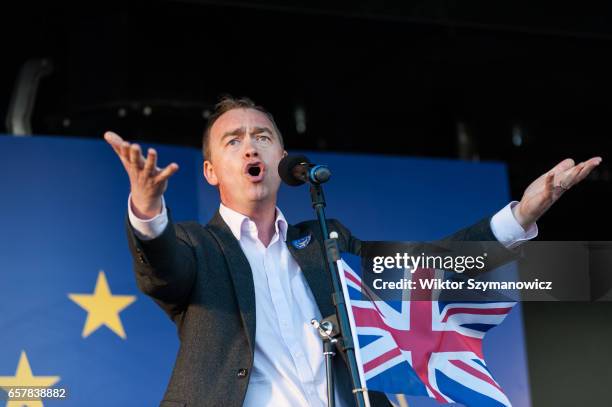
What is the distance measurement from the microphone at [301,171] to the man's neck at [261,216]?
0.35m

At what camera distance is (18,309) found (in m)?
4.54

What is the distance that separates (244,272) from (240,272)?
0.01 meters

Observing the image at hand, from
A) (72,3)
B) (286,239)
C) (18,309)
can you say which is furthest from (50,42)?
(286,239)

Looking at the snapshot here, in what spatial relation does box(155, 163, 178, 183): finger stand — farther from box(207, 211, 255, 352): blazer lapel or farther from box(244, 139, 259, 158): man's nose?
box(244, 139, 259, 158): man's nose

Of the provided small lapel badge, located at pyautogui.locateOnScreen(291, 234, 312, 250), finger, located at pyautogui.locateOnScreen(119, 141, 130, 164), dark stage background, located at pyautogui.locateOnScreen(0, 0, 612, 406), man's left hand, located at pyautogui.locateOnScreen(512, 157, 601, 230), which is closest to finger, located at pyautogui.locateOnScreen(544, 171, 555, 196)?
man's left hand, located at pyautogui.locateOnScreen(512, 157, 601, 230)

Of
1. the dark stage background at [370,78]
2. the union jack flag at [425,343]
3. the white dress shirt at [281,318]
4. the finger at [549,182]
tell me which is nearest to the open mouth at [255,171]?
the white dress shirt at [281,318]

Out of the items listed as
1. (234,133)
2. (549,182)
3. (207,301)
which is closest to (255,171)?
(234,133)

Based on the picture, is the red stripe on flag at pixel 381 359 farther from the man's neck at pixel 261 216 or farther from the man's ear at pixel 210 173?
the man's ear at pixel 210 173

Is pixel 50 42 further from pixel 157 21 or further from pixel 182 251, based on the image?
pixel 182 251

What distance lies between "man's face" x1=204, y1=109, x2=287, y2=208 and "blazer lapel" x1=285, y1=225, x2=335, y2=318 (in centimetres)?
16

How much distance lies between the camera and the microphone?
2438 mm

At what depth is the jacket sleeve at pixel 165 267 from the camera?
244cm

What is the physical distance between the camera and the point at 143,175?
229 centimetres

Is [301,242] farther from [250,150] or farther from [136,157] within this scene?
[136,157]
